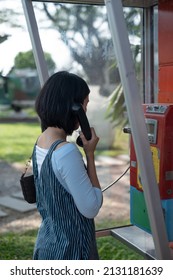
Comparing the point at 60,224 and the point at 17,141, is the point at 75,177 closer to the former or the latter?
the point at 60,224

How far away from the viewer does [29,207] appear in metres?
4.73

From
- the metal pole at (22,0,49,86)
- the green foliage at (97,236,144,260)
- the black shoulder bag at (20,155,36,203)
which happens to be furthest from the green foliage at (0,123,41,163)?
the black shoulder bag at (20,155,36,203)

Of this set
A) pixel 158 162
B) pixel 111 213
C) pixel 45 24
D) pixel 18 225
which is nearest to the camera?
pixel 158 162

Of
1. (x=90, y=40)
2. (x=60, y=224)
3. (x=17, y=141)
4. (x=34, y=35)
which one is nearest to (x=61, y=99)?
(x=60, y=224)

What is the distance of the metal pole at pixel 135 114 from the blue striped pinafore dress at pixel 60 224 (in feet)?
0.93

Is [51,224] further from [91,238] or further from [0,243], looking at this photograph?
[0,243]

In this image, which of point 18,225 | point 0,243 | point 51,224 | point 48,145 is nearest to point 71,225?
point 51,224

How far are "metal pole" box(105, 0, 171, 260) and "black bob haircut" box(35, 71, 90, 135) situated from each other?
0.77 ft

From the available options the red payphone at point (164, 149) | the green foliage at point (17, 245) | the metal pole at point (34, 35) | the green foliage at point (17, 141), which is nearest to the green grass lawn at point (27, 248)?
the green foliage at point (17, 245)

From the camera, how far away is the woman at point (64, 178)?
4.02ft

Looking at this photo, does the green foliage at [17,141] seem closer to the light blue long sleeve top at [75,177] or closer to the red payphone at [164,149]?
the red payphone at [164,149]

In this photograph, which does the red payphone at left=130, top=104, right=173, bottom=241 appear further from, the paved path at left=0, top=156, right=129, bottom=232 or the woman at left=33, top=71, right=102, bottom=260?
the paved path at left=0, top=156, right=129, bottom=232

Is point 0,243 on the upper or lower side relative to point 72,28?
lower
